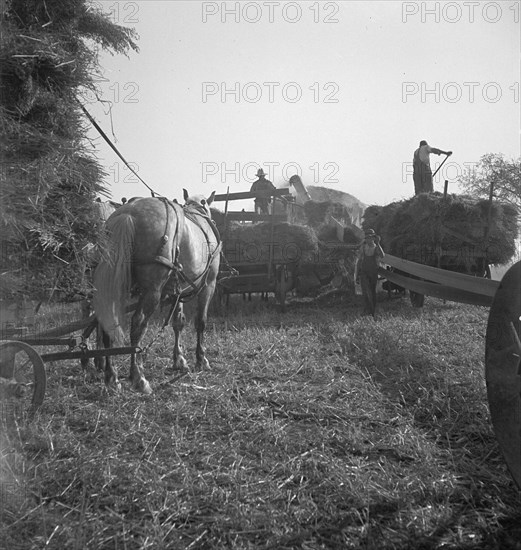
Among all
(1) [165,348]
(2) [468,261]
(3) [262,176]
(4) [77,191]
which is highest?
(3) [262,176]

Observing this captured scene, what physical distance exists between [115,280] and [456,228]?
8002 millimetres

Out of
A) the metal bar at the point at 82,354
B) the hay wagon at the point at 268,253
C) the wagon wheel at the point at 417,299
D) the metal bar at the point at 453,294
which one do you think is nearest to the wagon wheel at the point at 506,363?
the metal bar at the point at 453,294

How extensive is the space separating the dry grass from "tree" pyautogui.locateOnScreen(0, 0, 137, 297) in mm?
1062

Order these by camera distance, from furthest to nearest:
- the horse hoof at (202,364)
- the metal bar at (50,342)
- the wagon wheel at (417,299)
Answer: the wagon wheel at (417,299) → the horse hoof at (202,364) → the metal bar at (50,342)

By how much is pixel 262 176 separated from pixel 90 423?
1139 cm

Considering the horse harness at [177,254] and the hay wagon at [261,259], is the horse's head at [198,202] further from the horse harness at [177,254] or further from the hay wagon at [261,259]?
the hay wagon at [261,259]

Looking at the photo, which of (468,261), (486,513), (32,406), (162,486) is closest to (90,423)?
(32,406)

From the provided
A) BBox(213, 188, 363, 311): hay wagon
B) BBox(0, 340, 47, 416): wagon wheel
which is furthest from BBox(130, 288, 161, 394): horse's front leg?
BBox(213, 188, 363, 311): hay wagon

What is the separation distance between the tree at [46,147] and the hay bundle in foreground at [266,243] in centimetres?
749

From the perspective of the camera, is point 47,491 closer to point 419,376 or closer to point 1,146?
point 1,146

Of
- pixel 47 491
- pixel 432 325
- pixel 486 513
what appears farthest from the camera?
pixel 432 325

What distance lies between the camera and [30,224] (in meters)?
2.76

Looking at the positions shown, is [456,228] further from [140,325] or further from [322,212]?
[140,325]

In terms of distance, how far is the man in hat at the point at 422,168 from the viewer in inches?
480
